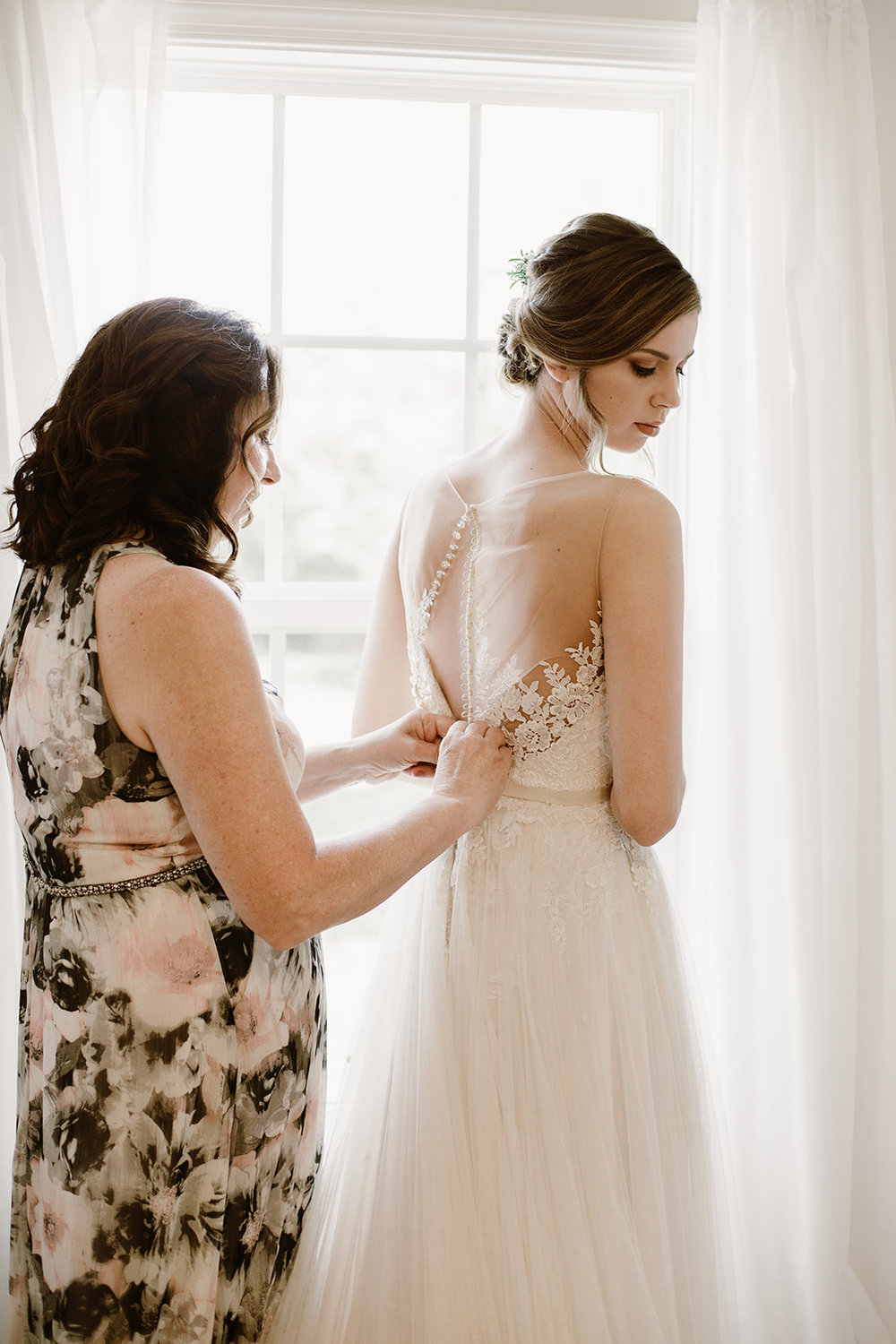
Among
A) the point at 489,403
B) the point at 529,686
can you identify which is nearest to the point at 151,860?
the point at 529,686

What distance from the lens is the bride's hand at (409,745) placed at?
56.3 inches

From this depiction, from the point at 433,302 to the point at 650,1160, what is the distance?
167 centimetres

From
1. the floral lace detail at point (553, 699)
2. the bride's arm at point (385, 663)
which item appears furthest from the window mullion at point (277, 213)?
the floral lace detail at point (553, 699)

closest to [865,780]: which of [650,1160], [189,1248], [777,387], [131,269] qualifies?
[777,387]

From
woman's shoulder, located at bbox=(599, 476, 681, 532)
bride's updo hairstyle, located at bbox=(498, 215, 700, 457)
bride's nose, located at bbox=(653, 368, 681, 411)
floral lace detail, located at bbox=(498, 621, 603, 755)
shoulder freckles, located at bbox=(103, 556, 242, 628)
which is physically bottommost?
floral lace detail, located at bbox=(498, 621, 603, 755)

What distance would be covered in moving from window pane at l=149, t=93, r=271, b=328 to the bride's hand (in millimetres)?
1026

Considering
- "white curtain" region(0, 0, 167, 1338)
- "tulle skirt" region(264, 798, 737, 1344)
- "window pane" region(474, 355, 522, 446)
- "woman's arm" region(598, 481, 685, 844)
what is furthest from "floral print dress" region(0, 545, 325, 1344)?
Answer: "window pane" region(474, 355, 522, 446)

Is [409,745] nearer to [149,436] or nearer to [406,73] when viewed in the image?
[149,436]

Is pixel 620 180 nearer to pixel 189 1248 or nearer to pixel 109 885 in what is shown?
pixel 109 885

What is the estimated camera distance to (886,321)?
1792mm

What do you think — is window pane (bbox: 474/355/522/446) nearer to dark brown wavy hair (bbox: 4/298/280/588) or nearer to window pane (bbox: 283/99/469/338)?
window pane (bbox: 283/99/469/338)

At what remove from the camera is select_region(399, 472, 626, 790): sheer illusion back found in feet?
4.14

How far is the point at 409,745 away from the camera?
4.71 ft

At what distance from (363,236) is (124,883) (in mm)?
1524
